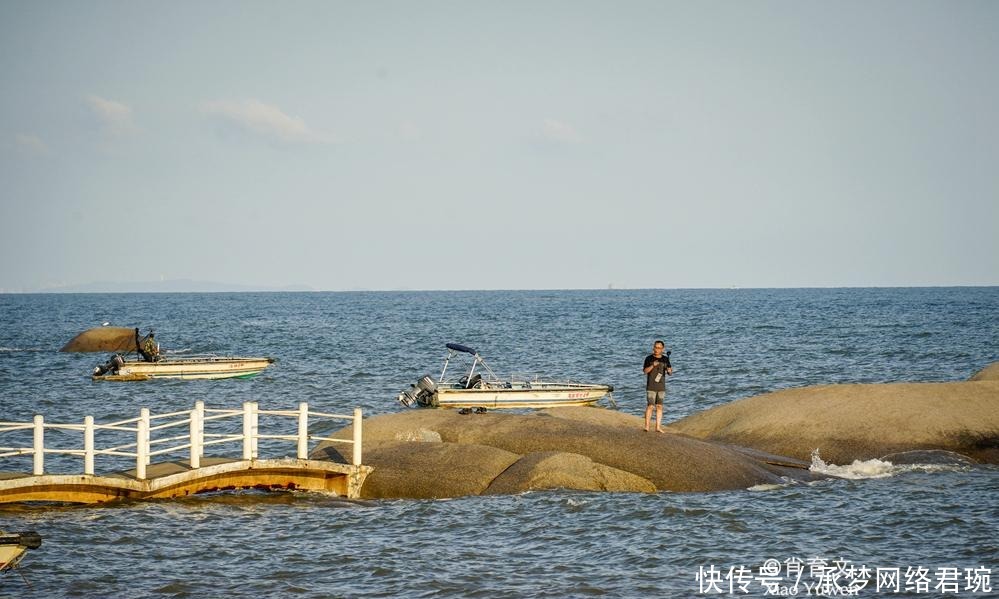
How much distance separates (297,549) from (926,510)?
12.3 metres

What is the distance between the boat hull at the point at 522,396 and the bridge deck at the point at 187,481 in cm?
1621

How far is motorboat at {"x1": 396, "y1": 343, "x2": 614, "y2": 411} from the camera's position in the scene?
37906mm

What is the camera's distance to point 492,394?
125 ft

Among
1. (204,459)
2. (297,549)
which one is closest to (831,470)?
(297,549)

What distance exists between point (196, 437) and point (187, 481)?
0.99m

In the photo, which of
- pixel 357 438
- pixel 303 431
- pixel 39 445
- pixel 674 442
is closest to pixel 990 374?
pixel 674 442

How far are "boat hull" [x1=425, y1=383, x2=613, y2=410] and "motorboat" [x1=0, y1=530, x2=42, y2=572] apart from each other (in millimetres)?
23630

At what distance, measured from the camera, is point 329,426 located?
106 ft

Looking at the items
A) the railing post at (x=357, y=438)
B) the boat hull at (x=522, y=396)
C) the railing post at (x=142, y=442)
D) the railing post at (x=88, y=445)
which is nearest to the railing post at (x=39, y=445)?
the railing post at (x=88, y=445)

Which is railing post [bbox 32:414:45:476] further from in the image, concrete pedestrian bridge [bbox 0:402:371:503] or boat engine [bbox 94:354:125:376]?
boat engine [bbox 94:354:125:376]

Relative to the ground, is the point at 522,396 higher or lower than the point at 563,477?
lower

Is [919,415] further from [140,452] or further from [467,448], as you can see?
[140,452]

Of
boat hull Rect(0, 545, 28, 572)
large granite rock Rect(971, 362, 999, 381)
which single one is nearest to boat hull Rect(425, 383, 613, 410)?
large granite rock Rect(971, 362, 999, 381)

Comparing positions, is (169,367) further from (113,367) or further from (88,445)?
(88,445)
